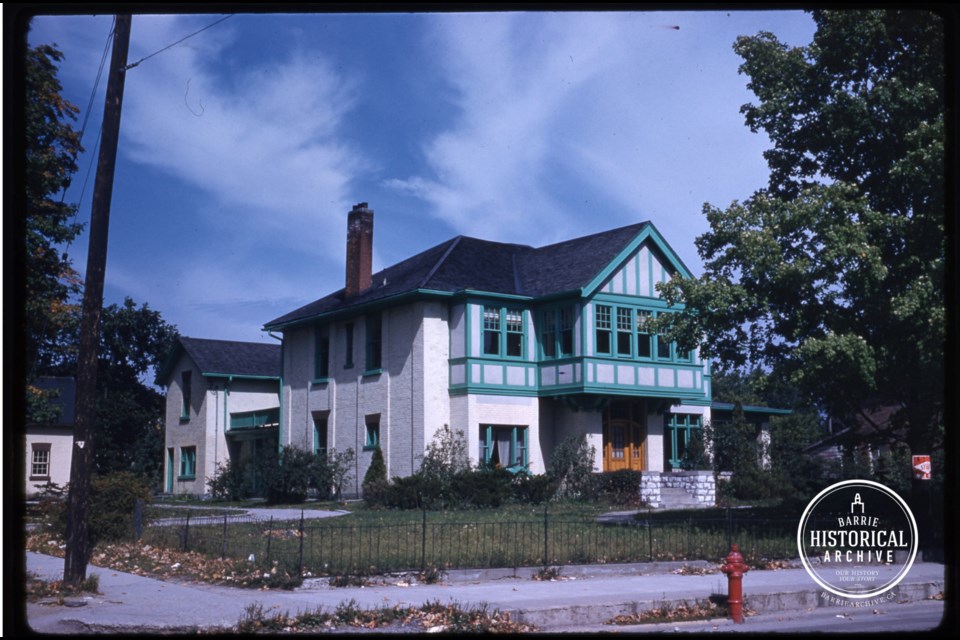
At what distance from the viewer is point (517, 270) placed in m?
35.0

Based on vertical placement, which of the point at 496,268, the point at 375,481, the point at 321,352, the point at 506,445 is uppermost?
the point at 496,268

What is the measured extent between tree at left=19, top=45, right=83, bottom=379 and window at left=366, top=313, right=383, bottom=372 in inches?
401

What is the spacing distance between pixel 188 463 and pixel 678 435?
2113 cm

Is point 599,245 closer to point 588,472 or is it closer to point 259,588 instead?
point 588,472

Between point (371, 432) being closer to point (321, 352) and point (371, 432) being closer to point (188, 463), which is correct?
point (321, 352)

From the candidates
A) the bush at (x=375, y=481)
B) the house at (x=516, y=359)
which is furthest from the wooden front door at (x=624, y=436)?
the bush at (x=375, y=481)

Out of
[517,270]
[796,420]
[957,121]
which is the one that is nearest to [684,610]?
[957,121]

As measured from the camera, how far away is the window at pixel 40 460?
45719 mm

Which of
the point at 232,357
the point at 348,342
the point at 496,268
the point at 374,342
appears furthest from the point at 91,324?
the point at 232,357

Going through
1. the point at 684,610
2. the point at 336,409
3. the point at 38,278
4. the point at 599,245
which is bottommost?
the point at 684,610

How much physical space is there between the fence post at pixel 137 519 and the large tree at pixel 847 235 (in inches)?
454

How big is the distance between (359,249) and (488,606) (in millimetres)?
24228

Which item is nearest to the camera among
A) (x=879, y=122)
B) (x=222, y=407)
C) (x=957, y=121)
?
(x=957, y=121)

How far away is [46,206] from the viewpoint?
2578 cm
